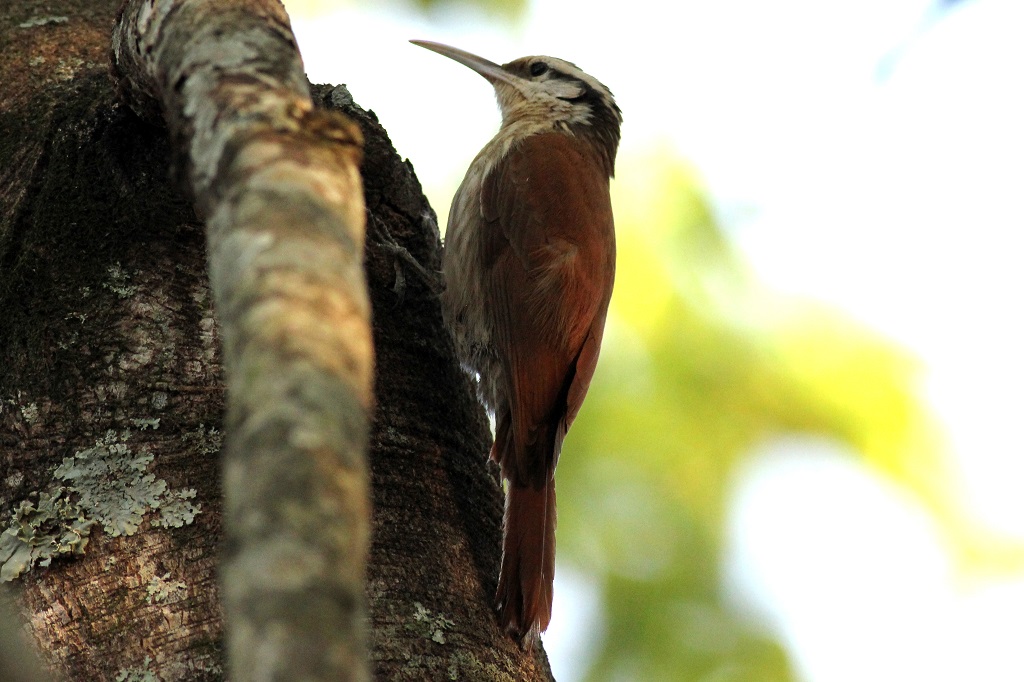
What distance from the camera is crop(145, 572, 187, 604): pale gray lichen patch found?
169 cm

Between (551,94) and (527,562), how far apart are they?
8.06 ft

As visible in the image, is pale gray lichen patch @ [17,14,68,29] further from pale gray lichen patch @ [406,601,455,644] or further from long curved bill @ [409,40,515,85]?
long curved bill @ [409,40,515,85]

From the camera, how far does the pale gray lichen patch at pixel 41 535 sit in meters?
1.70

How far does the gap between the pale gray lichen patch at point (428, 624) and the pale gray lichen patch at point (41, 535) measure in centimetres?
53

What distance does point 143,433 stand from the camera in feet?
6.09

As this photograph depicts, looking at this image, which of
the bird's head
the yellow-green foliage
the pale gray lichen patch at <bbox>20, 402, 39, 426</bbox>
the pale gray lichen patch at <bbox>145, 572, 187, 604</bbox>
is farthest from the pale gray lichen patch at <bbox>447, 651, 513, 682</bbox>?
the bird's head

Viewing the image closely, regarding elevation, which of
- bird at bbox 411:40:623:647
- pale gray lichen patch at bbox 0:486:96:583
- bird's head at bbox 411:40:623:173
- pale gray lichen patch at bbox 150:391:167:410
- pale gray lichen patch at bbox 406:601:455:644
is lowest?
pale gray lichen patch at bbox 0:486:96:583

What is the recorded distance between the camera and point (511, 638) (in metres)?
2.05

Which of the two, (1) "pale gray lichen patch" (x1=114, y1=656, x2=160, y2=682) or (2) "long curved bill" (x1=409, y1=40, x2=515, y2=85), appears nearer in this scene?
(1) "pale gray lichen patch" (x1=114, y1=656, x2=160, y2=682)

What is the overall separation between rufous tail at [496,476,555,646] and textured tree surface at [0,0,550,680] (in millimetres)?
51

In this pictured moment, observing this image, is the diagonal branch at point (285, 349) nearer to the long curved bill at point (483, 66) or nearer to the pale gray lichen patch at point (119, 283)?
the pale gray lichen patch at point (119, 283)

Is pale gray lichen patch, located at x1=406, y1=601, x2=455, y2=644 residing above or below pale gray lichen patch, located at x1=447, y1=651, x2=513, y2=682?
above

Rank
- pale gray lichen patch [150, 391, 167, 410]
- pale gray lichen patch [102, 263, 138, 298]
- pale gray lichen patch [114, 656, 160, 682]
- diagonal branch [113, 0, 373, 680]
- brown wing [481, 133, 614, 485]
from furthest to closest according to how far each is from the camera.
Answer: brown wing [481, 133, 614, 485], pale gray lichen patch [102, 263, 138, 298], pale gray lichen patch [150, 391, 167, 410], pale gray lichen patch [114, 656, 160, 682], diagonal branch [113, 0, 373, 680]

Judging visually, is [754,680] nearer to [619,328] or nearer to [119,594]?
[619,328]
